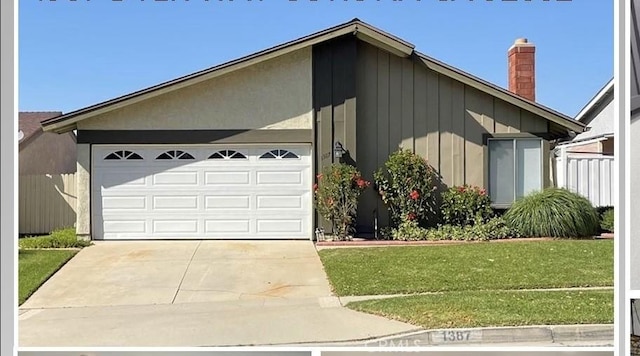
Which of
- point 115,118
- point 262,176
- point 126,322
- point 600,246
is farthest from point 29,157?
point 600,246

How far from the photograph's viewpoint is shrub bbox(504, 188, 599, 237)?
10133 millimetres

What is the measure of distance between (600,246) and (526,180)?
205 cm

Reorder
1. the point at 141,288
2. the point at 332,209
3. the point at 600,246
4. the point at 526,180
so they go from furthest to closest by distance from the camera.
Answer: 1. the point at 526,180
2. the point at 332,209
3. the point at 600,246
4. the point at 141,288

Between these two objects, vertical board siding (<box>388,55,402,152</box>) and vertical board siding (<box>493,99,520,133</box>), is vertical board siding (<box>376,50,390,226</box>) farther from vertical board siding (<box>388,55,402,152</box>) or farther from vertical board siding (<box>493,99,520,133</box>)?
vertical board siding (<box>493,99,520,133</box>)

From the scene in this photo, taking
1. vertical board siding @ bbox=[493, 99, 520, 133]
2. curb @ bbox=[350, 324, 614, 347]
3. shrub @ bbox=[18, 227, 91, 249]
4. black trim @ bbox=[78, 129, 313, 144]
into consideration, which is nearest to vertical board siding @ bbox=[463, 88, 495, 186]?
vertical board siding @ bbox=[493, 99, 520, 133]

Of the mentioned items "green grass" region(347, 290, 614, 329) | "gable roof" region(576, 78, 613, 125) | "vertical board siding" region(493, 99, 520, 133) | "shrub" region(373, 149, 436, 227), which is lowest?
"green grass" region(347, 290, 614, 329)

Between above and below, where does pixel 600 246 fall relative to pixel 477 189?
below

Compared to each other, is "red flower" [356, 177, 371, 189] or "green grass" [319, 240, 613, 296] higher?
"red flower" [356, 177, 371, 189]

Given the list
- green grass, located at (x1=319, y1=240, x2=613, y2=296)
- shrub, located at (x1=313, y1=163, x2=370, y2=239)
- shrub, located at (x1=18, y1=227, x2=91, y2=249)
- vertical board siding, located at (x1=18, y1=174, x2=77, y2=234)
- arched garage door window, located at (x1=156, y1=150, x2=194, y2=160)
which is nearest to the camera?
green grass, located at (x1=319, y1=240, x2=613, y2=296)

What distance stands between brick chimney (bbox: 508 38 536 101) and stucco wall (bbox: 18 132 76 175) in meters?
11.7

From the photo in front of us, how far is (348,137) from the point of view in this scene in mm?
10453

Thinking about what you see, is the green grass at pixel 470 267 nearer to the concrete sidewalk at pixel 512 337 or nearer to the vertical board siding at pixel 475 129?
the concrete sidewalk at pixel 512 337

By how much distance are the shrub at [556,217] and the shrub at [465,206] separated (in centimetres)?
49

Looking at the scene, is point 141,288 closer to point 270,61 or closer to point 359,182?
point 359,182
